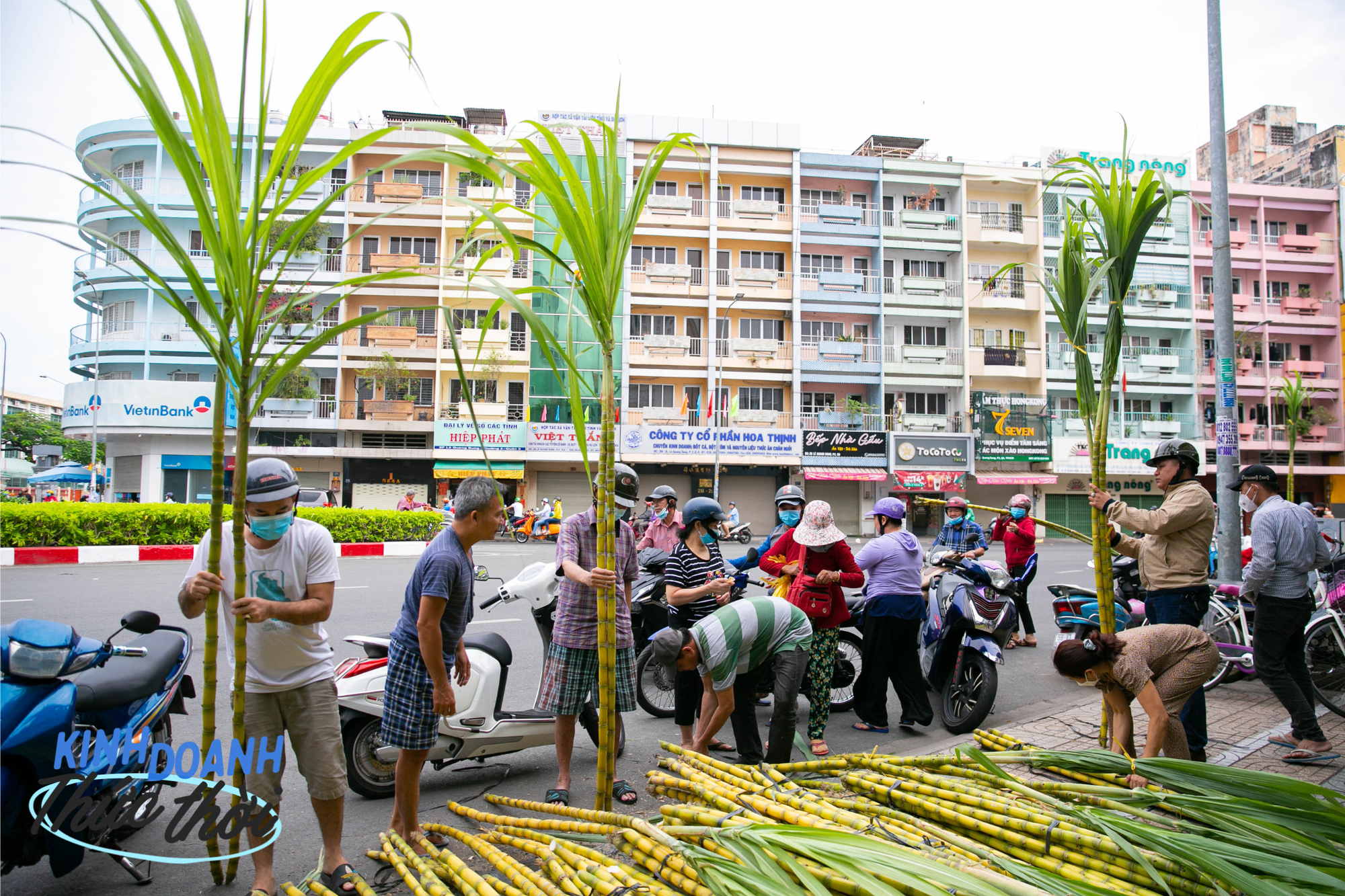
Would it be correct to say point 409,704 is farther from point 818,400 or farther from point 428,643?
point 818,400

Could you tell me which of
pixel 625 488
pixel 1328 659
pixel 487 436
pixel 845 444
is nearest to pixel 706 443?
pixel 845 444

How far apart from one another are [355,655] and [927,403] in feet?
102

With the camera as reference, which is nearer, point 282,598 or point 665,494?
point 282,598

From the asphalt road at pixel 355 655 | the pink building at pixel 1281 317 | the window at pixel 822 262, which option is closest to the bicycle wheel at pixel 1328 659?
the asphalt road at pixel 355 655

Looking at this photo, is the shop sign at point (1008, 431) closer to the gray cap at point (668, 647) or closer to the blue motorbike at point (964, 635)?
the blue motorbike at point (964, 635)

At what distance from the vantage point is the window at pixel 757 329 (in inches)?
1335

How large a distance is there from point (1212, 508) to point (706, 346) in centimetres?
2935

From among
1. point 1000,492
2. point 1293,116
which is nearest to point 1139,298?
point 1000,492

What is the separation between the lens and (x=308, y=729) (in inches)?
121

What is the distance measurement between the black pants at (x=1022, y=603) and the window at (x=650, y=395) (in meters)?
24.8

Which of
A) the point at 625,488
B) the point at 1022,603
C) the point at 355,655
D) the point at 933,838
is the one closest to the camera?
the point at 933,838

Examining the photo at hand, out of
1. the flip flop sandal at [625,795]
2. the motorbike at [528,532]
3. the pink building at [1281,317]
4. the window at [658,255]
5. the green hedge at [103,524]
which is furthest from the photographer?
the pink building at [1281,317]

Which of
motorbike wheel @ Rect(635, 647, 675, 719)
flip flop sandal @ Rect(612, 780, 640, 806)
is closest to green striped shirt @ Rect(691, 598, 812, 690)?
flip flop sandal @ Rect(612, 780, 640, 806)

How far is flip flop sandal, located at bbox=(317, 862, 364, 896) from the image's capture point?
293cm
